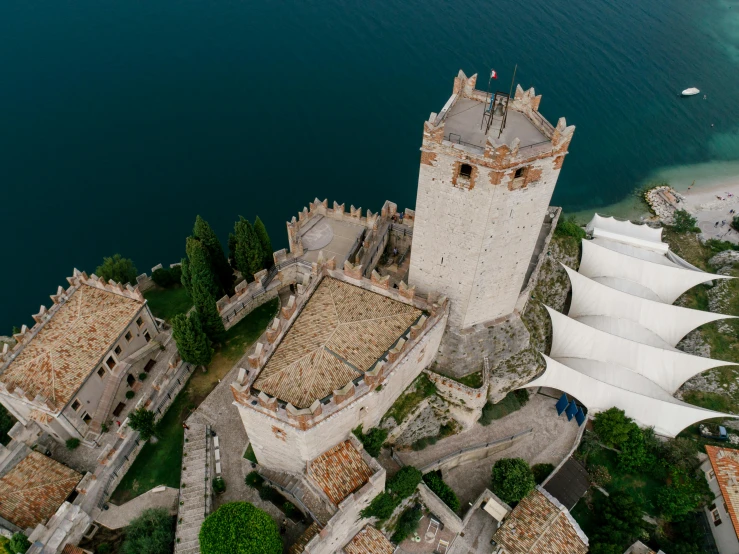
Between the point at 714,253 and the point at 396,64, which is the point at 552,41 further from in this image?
the point at 714,253

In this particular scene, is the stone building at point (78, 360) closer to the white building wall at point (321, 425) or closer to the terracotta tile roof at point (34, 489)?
the terracotta tile roof at point (34, 489)

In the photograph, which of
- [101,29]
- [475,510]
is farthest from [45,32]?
[475,510]

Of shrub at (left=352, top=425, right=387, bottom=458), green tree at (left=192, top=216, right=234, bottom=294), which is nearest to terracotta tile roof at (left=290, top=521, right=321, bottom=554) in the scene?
shrub at (left=352, top=425, right=387, bottom=458)

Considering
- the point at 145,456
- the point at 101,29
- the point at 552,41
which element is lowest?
the point at 145,456

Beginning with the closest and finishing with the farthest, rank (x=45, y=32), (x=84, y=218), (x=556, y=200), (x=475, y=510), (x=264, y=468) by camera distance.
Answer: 1. (x=264, y=468)
2. (x=475, y=510)
3. (x=84, y=218)
4. (x=556, y=200)
5. (x=45, y=32)

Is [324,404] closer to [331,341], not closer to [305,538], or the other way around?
[331,341]

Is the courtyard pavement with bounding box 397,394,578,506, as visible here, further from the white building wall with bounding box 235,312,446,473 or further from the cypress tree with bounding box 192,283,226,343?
the cypress tree with bounding box 192,283,226,343

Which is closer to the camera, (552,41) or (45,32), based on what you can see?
(45,32)

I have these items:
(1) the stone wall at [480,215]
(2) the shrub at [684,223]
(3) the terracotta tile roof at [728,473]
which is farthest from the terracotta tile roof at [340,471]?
(2) the shrub at [684,223]

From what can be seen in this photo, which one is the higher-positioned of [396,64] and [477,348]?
[396,64]
